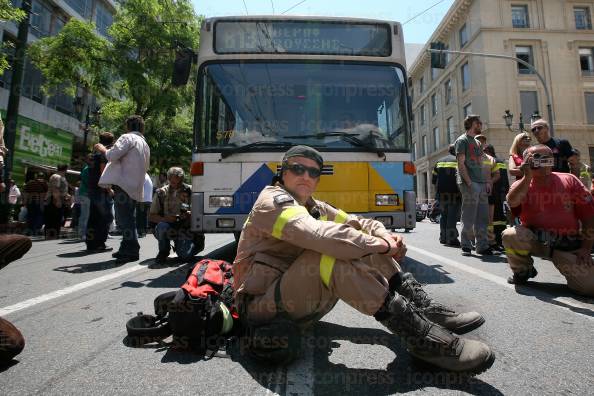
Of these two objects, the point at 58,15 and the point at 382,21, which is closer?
the point at 382,21

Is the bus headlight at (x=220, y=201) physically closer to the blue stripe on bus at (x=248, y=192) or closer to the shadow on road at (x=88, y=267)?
the blue stripe on bus at (x=248, y=192)

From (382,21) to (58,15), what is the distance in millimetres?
25957

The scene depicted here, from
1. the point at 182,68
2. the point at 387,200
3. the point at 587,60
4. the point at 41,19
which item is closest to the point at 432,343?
the point at 387,200

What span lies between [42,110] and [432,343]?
24.0 metres

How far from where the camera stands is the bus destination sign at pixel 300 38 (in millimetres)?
4762

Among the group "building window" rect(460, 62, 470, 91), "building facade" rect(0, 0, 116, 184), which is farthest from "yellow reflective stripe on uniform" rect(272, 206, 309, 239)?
"building window" rect(460, 62, 470, 91)

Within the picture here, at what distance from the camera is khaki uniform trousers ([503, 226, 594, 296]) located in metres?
3.29

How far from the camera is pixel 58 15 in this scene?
23.4m

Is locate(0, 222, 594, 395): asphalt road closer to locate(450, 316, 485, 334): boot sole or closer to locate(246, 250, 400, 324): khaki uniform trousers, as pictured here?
locate(450, 316, 485, 334): boot sole

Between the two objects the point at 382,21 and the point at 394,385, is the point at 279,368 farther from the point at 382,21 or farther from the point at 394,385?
the point at 382,21

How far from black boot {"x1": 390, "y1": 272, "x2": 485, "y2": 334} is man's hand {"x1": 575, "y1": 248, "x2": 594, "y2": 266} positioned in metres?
1.62

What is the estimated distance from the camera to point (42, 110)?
2030cm

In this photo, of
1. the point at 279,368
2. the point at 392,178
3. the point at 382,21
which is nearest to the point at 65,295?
the point at 279,368

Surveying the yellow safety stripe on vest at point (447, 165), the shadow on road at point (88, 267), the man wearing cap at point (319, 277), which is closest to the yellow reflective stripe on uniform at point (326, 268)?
the man wearing cap at point (319, 277)
